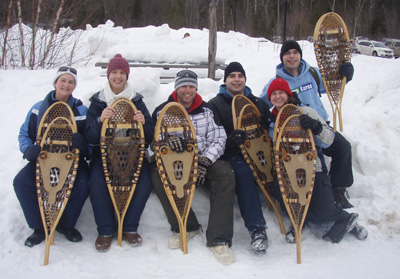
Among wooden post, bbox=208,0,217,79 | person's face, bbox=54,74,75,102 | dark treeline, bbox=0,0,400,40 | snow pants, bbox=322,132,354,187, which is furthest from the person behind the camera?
dark treeline, bbox=0,0,400,40

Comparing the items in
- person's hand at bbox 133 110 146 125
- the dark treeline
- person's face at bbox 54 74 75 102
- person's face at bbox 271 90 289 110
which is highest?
the dark treeline

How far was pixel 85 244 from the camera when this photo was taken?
2.79 m

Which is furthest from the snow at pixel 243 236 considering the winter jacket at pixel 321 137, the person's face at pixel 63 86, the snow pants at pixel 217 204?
the person's face at pixel 63 86

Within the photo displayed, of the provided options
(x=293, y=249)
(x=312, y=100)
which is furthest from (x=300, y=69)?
(x=293, y=249)

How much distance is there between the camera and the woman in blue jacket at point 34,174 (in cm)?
270

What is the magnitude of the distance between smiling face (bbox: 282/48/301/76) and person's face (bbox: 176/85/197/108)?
1.19 meters

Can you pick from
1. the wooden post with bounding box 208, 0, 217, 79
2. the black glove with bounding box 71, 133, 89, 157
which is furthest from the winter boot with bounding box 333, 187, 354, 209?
the wooden post with bounding box 208, 0, 217, 79

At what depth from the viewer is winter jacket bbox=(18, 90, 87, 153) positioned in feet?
9.67

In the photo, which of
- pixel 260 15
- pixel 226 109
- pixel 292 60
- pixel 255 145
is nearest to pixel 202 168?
pixel 255 145

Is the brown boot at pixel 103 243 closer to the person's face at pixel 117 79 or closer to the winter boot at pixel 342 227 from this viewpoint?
the person's face at pixel 117 79

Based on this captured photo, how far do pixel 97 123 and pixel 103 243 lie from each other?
3.62 ft

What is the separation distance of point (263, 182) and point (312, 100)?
1.17 metres

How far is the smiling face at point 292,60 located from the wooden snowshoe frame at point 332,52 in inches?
27.1

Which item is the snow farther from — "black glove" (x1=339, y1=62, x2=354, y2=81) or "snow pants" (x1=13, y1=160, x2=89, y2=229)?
"black glove" (x1=339, y1=62, x2=354, y2=81)
